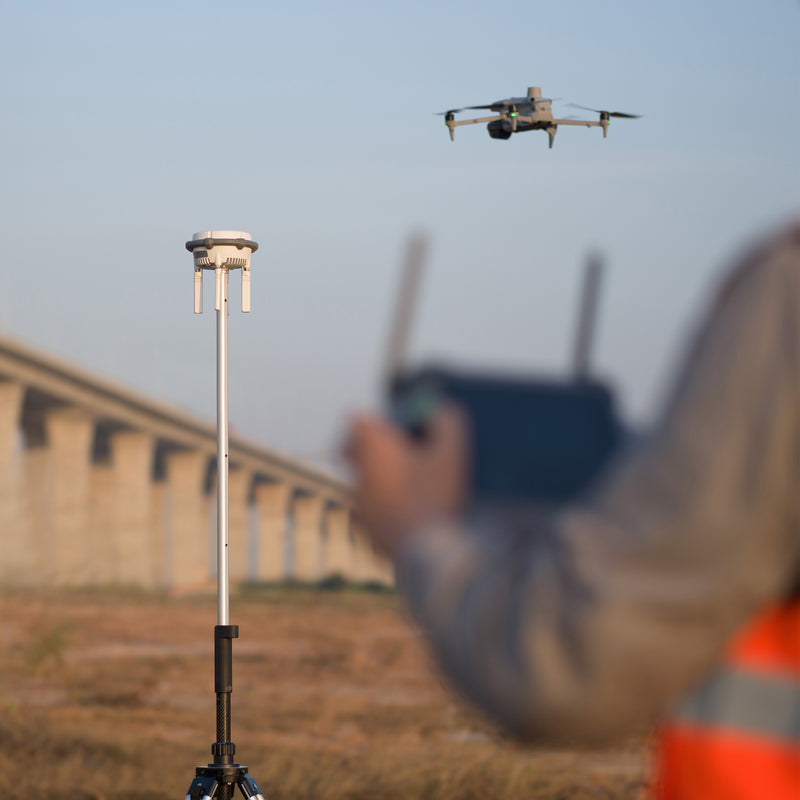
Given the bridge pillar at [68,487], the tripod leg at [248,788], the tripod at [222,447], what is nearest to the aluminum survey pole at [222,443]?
the tripod at [222,447]

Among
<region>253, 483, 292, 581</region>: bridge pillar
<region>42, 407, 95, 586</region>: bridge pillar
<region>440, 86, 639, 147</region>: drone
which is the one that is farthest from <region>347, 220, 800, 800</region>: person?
<region>42, 407, 95, 586</region>: bridge pillar

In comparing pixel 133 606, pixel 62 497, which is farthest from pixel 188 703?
pixel 62 497

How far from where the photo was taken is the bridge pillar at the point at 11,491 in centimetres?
3250

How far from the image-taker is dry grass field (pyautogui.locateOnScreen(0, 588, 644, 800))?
912 centimetres

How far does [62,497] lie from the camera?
35.5 metres

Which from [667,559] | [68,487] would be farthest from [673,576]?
[68,487]

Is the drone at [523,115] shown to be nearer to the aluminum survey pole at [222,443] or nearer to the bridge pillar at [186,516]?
the aluminum survey pole at [222,443]

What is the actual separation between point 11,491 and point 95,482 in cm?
590

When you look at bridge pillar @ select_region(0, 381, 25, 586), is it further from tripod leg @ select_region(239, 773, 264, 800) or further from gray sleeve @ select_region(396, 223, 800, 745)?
gray sleeve @ select_region(396, 223, 800, 745)

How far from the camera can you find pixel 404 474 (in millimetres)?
1015

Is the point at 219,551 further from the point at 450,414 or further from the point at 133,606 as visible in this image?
the point at 133,606

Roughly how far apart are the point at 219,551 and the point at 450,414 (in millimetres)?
7359

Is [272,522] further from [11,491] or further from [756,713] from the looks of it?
[756,713]

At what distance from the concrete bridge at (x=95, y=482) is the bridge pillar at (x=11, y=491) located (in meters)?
0.03
